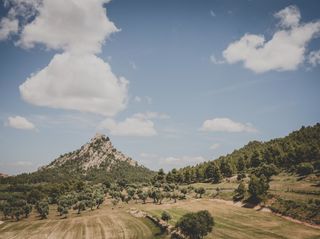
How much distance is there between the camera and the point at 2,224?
377 feet

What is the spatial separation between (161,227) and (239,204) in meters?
40.3

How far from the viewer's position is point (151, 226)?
307ft

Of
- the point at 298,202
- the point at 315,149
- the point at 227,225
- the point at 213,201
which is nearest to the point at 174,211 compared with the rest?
the point at 213,201

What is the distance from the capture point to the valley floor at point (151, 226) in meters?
75.4

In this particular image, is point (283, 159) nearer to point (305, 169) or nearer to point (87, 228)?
point (305, 169)

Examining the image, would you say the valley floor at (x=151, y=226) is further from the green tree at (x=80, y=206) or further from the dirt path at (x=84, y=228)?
the green tree at (x=80, y=206)

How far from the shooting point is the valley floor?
75.4m

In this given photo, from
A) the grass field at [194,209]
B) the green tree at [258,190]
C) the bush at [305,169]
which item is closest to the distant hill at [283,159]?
the bush at [305,169]

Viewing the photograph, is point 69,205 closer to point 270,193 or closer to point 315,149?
point 270,193

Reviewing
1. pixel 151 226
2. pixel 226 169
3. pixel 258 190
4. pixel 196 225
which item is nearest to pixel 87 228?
pixel 151 226

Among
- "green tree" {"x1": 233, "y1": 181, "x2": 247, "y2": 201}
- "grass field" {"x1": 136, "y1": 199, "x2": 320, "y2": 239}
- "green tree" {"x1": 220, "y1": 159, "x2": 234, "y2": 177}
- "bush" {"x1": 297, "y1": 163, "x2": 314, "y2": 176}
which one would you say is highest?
"green tree" {"x1": 220, "y1": 159, "x2": 234, "y2": 177}

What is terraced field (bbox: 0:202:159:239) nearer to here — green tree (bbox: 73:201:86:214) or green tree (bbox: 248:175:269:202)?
green tree (bbox: 73:201:86:214)

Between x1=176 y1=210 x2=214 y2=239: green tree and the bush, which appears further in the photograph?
the bush

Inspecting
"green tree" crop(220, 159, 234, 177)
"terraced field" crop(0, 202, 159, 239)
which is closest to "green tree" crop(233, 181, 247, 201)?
"terraced field" crop(0, 202, 159, 239)
